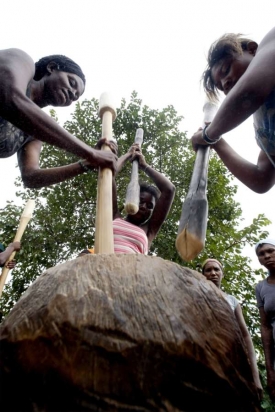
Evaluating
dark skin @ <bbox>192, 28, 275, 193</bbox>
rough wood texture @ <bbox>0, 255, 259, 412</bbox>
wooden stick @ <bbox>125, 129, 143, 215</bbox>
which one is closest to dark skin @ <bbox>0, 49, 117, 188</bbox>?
wooden stick @ <bbox>125, 129, 143, 215</bbox>

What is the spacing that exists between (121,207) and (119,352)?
6554mm

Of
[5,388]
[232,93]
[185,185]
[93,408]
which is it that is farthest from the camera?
[185,185]

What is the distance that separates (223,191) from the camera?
8.01 metres

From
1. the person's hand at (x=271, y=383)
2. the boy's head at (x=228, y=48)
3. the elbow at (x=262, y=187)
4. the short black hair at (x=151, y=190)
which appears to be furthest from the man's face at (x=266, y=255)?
the boy's head at (x=228, y=48)

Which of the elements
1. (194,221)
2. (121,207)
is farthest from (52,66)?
(121,207)

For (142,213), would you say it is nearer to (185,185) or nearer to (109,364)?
(109,364)

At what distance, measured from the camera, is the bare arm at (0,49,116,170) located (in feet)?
5.09

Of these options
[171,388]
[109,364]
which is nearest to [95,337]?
[109,364]

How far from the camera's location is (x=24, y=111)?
1.56m

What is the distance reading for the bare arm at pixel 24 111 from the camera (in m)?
1.55

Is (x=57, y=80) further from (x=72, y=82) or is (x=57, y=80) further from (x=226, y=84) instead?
(x=226, y=84)

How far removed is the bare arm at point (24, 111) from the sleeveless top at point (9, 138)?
20 centimetres

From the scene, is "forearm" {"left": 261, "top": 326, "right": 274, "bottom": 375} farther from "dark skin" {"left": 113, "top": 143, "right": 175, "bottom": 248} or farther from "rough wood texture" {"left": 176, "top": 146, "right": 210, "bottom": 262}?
"rough wood texture" {"left": 176, "top": 146, "right": 210, "bottom": 262}

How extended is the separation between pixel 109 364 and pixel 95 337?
0.22ft
